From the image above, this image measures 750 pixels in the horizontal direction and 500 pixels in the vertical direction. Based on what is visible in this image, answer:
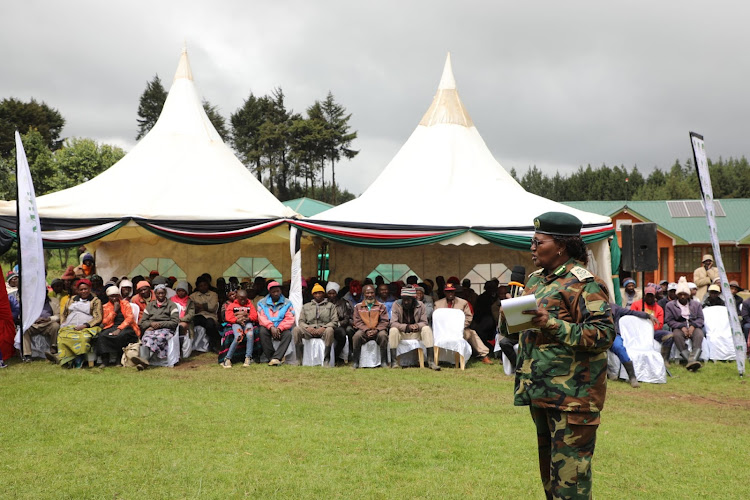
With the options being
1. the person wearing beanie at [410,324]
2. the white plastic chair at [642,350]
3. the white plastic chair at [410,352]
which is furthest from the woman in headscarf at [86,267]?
the white plastic chair at [642,350]

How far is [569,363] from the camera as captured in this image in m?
2.62

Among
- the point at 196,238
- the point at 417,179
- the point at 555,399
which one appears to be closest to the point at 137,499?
the point at 555,399

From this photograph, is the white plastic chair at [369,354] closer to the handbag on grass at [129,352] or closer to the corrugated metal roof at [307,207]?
the handbag on grass at [129,352]

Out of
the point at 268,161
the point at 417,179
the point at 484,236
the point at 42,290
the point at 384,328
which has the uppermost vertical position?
the point at 268,161

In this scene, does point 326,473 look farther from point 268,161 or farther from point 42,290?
point 268,161

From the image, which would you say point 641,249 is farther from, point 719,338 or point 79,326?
point 79,326

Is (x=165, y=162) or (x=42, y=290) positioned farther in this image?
(x=165, y=162)

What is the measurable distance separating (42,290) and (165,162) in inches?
195

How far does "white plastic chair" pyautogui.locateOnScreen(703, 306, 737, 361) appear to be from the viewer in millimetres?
9641

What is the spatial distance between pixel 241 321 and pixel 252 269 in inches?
174

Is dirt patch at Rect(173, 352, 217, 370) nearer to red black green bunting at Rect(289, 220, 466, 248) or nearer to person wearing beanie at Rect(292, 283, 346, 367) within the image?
person wearing beanie at Rect(292, 283, 346, 367)

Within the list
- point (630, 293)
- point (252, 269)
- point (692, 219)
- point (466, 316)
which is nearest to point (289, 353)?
point (466, 316)

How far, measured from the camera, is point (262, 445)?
491 cm

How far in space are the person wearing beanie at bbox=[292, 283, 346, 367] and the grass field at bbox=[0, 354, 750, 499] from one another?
1.10m
